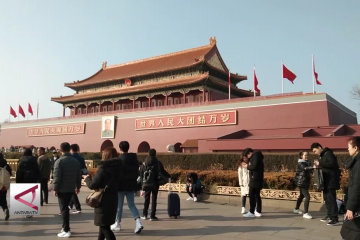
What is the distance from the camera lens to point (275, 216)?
625cm

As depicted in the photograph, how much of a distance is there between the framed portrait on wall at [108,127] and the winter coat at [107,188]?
78.4 feet

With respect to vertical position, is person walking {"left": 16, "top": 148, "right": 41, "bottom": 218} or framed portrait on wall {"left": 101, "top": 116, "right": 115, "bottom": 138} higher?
framed portrait on wall {"left": 101, "top": 116, "right": 115, "bottom": 138}

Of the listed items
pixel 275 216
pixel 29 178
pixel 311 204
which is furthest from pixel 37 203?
pixel 311 204

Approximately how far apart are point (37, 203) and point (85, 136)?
77.9ft

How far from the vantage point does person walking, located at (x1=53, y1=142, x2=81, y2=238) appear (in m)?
4.57

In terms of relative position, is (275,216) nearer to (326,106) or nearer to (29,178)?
(29,178)

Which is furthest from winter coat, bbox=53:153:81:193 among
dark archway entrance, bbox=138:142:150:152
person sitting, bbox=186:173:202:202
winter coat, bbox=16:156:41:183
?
dark archway entrance, bbox=138:142:150:152

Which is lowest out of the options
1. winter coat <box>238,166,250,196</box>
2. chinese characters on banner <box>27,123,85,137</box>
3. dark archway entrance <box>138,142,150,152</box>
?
winter coat <box>238,166,250,196</box>

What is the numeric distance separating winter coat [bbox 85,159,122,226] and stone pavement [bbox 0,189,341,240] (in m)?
1.17

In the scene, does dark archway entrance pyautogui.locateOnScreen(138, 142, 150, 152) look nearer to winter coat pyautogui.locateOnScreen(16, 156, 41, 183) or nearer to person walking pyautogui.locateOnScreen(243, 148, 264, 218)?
winter coat pyautogui.locateOnScreen(16, 156, 41, 183)

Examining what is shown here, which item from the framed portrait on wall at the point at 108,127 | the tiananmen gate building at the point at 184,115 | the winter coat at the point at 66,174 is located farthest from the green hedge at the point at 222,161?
the framed portrait on wall at the point at 108,127

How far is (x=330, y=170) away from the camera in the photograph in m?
5.54

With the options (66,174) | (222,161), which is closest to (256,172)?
(66,174)
